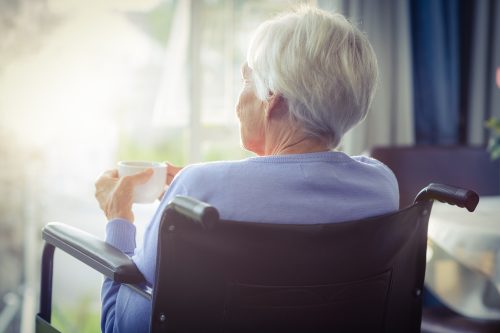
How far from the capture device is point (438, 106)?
2912 millimetres

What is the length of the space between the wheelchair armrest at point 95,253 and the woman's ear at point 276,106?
33 centimetres

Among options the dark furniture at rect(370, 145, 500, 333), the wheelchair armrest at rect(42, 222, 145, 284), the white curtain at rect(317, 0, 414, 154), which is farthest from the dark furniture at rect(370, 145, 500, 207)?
the wheelchair armrest at rect(42, 222, 145, 284)

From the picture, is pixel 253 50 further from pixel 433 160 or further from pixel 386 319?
pixel 433 160

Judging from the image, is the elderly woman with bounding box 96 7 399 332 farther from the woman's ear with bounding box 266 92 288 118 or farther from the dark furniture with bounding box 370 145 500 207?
the dark furniture with bounding box 370 145 500 207

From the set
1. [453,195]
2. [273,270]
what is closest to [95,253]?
[273,270]

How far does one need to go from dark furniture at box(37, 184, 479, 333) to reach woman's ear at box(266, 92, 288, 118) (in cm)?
21

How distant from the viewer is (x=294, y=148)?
3.37ft

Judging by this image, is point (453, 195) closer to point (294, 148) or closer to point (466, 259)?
point (294, 148)

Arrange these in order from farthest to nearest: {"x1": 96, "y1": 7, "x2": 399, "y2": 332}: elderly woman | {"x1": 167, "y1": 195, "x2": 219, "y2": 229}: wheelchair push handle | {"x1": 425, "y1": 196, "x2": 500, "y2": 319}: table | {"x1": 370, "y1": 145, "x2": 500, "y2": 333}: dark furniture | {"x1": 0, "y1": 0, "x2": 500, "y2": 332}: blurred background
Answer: {"x1": 0, "y1": 0, "x2": 500, "y2": 332}: blurred background → {"x1": 370, "y1": 145, "x2": 500, "y2": 333}: dark furniture → {"x1": 425, "y1": 196, "x2": 500, "y2": 319}: table → {"x1": 96, "y1": 7, "x2": 399, "y2": 332}: elderly woman → {"x1": 167, "y1": 195, "x2": 219, "y2": 229}: wheelchair push handle

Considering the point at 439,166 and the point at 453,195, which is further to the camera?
the point at 439,166

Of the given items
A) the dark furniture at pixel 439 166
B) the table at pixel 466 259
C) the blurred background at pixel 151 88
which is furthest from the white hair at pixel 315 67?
the blurred background at pixel 151 88

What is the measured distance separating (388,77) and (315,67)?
1995 mm

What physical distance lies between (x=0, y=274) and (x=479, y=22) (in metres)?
2.51

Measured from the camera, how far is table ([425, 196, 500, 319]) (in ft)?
5.33
